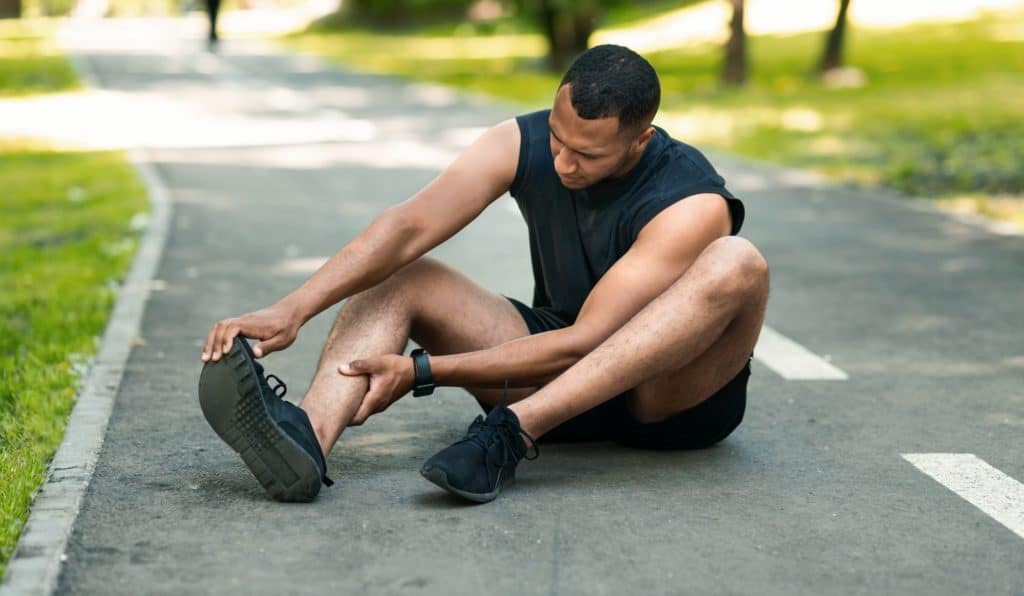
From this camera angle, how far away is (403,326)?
4695mm

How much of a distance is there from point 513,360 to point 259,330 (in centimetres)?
72

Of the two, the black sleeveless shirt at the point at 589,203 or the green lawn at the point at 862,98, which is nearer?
the black sleeveless shirt at the point at 589,203

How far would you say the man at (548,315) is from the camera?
170 inches

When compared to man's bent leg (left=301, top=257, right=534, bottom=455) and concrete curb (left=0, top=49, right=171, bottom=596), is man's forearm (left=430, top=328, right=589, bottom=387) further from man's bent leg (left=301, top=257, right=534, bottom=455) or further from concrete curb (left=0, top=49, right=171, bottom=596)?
concrete curb (left=0, top=49, right=171, bottom=596)

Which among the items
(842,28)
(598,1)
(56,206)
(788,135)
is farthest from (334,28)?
(56,206)

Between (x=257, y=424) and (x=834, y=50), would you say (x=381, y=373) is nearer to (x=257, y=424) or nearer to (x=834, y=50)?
(x=257, y=424)

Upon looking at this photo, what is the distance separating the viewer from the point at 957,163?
1482 cm

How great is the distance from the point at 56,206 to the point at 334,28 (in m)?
46.7

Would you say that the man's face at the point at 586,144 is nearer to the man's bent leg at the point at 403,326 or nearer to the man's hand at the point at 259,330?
the man's bent leg at the point at 403,326

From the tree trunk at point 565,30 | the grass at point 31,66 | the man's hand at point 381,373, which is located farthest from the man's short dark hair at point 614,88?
the tree trunk at point 565,30

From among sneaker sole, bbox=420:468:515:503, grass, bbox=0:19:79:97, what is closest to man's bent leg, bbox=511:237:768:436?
sneaker sole, bbox=420:468:515:503

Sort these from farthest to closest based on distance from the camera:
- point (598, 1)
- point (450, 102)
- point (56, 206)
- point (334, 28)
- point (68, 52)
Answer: point (334, 28) → point (68, 52) → point (598, 1) → point (450, 102) → point (56, 206)

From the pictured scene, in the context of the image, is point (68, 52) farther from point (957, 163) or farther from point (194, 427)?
point (194, 427)

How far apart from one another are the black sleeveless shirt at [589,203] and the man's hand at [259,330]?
2.65 feet
